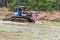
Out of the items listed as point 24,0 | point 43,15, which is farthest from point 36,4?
point 24,0

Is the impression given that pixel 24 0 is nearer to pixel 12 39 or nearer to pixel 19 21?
pixel 19 21

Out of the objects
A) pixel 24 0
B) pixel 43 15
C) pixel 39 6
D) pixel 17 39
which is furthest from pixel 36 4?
pixel 17 39

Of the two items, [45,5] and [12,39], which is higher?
[12,39]

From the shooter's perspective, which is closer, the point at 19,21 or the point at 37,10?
the point at 19,21

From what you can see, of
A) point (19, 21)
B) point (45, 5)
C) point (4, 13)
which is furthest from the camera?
point (4, 13)

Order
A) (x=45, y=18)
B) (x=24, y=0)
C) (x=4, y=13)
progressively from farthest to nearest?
(x=24, y=0) < (x=4, y=13) < (x=45, y=18)

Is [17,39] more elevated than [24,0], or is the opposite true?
[17,39]

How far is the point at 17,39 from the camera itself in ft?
40.8

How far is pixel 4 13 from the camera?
38.8m

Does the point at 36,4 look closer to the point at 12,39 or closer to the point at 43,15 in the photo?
the point at 43,15

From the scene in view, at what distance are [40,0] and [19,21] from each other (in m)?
9.87

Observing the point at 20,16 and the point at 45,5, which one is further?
the point at 45,5

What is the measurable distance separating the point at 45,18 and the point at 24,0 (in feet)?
46.6

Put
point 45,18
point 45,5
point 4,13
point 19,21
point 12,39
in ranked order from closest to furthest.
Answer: point 12,39 → point 19,21 → point 45,18 → point 45,5 → point 4,13
